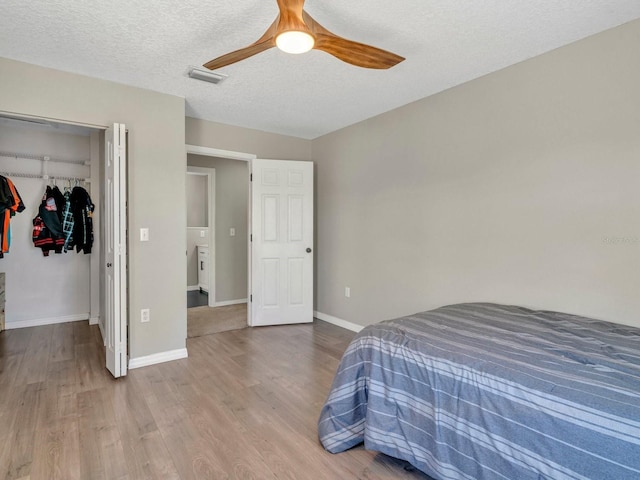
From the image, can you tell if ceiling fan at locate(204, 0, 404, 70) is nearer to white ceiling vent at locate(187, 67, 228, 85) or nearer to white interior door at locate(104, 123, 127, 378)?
white ceiling vent at locate(187, 67, 228, 85)

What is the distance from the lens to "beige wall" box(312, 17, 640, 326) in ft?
7.00

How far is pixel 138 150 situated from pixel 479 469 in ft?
10.7

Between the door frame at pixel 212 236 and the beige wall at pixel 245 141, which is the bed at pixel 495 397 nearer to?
the beige wall at pixel 245 141

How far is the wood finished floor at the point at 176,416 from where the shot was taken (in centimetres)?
180

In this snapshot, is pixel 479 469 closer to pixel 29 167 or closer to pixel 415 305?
pixel 415 305

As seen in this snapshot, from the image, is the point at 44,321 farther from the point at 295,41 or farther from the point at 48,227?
the point at 295,41

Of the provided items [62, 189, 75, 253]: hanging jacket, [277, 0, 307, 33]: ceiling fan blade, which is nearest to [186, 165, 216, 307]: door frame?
[62, 189, 75, 253]: hanging jacket

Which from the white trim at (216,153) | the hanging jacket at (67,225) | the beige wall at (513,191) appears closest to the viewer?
the beige wall at (513,191)

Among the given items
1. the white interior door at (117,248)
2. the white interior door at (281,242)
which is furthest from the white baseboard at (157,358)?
the white interior door at (281,242)

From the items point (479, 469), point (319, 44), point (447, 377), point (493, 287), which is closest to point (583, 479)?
point (479, 469)

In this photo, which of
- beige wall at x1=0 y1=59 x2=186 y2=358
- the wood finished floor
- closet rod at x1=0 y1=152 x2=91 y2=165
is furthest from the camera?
closet rod at x1=0 y1=152 x2=91 y2=165

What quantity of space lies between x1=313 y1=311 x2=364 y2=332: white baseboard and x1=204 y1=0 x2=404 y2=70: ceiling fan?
2.94 metres

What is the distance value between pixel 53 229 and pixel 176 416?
3.20 meters

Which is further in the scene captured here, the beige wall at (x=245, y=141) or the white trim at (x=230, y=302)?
the white trim at (x=230, y=302)
